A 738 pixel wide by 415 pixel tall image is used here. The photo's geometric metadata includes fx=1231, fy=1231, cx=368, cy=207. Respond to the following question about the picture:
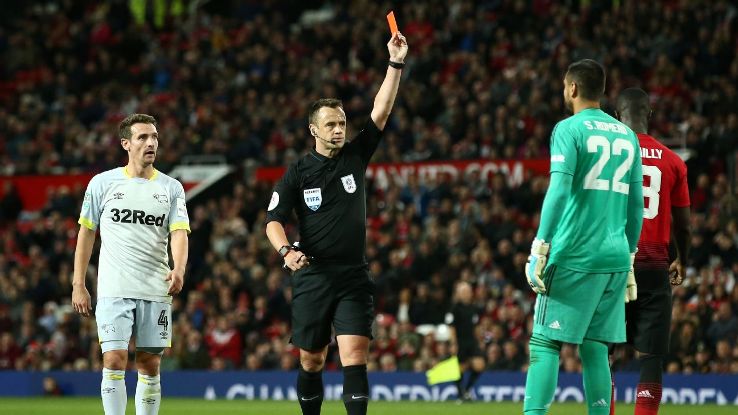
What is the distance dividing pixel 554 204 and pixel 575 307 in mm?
649

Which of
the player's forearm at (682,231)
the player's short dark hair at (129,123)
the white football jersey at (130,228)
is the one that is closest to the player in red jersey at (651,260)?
the player's forearm at (682,231)

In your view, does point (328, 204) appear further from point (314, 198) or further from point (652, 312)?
point (652, 312)

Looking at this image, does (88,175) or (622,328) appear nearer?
(622,328)

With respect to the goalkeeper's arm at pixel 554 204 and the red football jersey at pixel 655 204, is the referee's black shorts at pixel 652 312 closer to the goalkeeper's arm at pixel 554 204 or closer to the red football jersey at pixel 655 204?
the red football jersey at pixel 655 204

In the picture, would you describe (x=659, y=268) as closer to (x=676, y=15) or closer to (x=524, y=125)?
(x=524, y=125)

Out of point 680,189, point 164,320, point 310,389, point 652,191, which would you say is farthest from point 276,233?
point 680,189

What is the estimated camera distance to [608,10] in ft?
75.3

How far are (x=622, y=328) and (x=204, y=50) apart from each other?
20.9m

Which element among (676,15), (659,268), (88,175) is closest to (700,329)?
(676,15)

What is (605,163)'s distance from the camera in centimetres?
723

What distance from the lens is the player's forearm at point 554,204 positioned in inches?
275

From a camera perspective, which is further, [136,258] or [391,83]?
[136,258]

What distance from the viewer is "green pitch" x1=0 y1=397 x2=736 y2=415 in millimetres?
14164

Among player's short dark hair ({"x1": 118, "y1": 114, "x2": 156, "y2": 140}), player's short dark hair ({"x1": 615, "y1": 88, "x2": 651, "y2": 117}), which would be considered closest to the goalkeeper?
player's short dark hair ({"x1": 615, "y1": 88, "x2": 651, "y2": 117})
